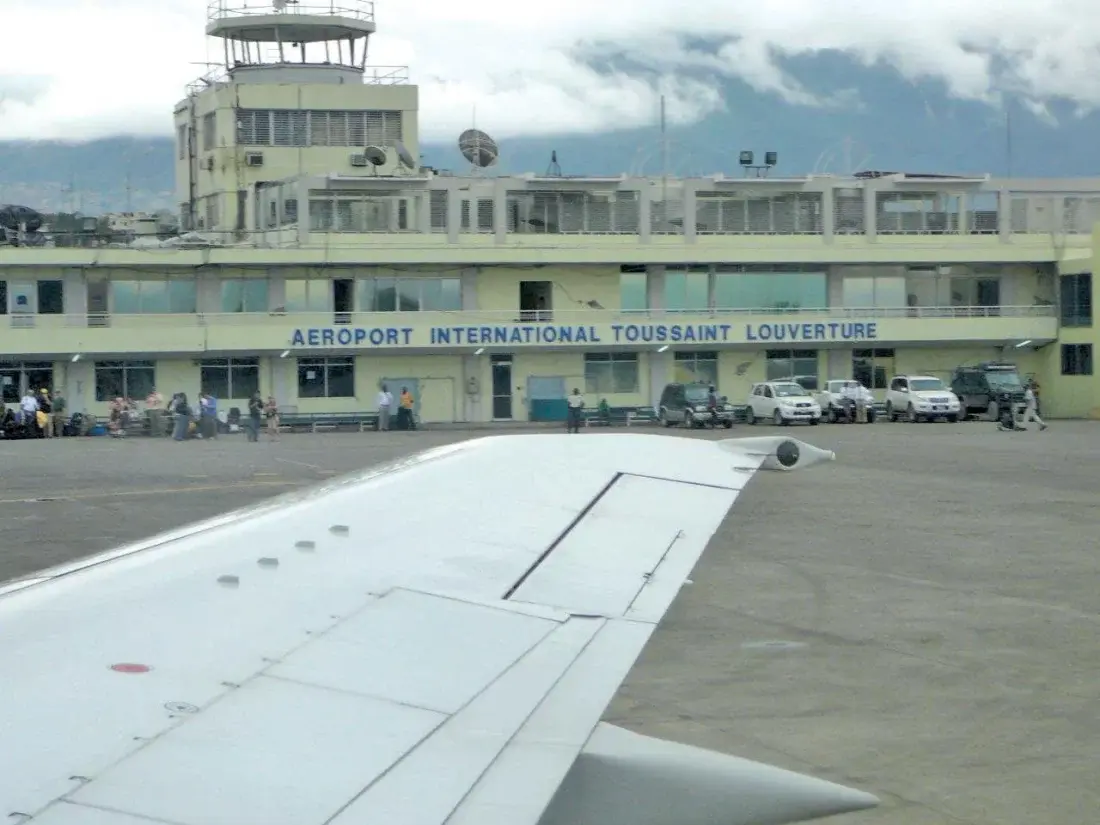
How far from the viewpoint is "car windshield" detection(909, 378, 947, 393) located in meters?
52.8

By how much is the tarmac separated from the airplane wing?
9.01ft

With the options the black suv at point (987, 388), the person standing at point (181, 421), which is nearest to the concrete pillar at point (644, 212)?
the black suv at point (987, 388)

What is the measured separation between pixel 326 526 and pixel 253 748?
6.49 ft

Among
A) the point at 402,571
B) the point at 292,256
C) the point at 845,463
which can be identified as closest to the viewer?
the point at 402,571

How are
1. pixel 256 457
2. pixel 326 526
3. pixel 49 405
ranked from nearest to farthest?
1. pixel 326 526
2. pixel 256 457
3. pixel 49 405

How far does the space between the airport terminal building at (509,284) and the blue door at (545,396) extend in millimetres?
82

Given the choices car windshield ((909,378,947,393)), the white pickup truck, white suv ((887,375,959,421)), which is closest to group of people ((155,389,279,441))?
the white pickup truck

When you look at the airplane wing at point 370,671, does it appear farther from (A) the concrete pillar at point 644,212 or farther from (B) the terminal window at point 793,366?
(B) the terminal window at point 793,366

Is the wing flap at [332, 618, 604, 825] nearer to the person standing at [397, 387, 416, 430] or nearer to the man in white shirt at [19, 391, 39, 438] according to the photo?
Answer: the man in white shirt at [19, 391, 39, 438]

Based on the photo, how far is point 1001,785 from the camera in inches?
297

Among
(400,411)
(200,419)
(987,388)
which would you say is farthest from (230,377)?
(987,388)

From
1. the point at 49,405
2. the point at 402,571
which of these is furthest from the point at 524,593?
the point at 49,405

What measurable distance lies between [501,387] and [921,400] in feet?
50.0

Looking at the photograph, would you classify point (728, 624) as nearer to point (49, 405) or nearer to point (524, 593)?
point (524, 593)
